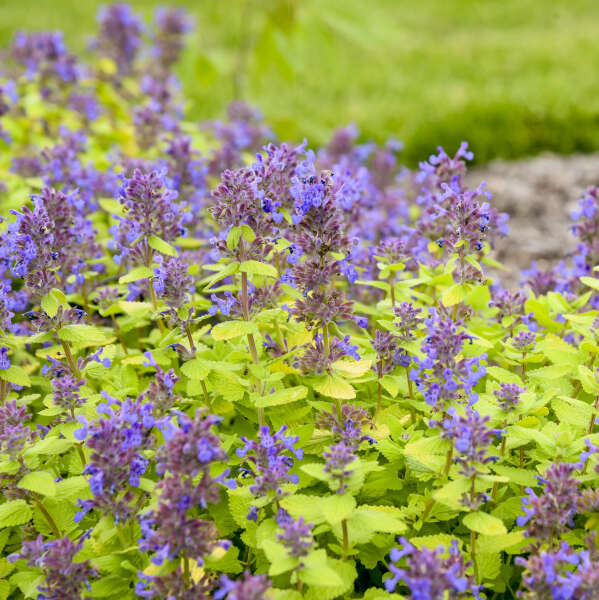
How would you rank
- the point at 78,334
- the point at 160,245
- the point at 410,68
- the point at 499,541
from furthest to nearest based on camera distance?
the point at 410,68 → the point at 160,245 → the point at 78,334 → the point at 499,541

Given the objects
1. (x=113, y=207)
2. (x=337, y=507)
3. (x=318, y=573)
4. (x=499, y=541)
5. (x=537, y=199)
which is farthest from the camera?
(x=537, y=199)

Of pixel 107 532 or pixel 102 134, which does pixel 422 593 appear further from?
pixel 102 134

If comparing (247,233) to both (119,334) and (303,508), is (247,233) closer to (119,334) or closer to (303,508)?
(303,508)

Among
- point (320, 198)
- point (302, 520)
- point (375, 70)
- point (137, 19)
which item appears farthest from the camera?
point (375, 70)

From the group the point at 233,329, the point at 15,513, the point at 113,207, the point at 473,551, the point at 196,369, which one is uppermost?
the point at 113,207

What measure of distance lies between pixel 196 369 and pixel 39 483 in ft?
1.91

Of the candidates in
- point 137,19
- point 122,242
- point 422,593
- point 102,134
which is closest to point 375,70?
point 137,19

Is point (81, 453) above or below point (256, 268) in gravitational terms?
below

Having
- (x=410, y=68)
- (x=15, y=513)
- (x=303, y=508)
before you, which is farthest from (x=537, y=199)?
(x=15, y=513)

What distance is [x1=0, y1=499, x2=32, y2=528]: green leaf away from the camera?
225 centimetres

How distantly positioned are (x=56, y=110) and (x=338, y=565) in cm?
451

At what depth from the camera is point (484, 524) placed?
202 centimetres

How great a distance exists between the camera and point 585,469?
2.38 metres

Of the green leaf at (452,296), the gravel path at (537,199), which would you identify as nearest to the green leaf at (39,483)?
the green leaf at (452,296)
